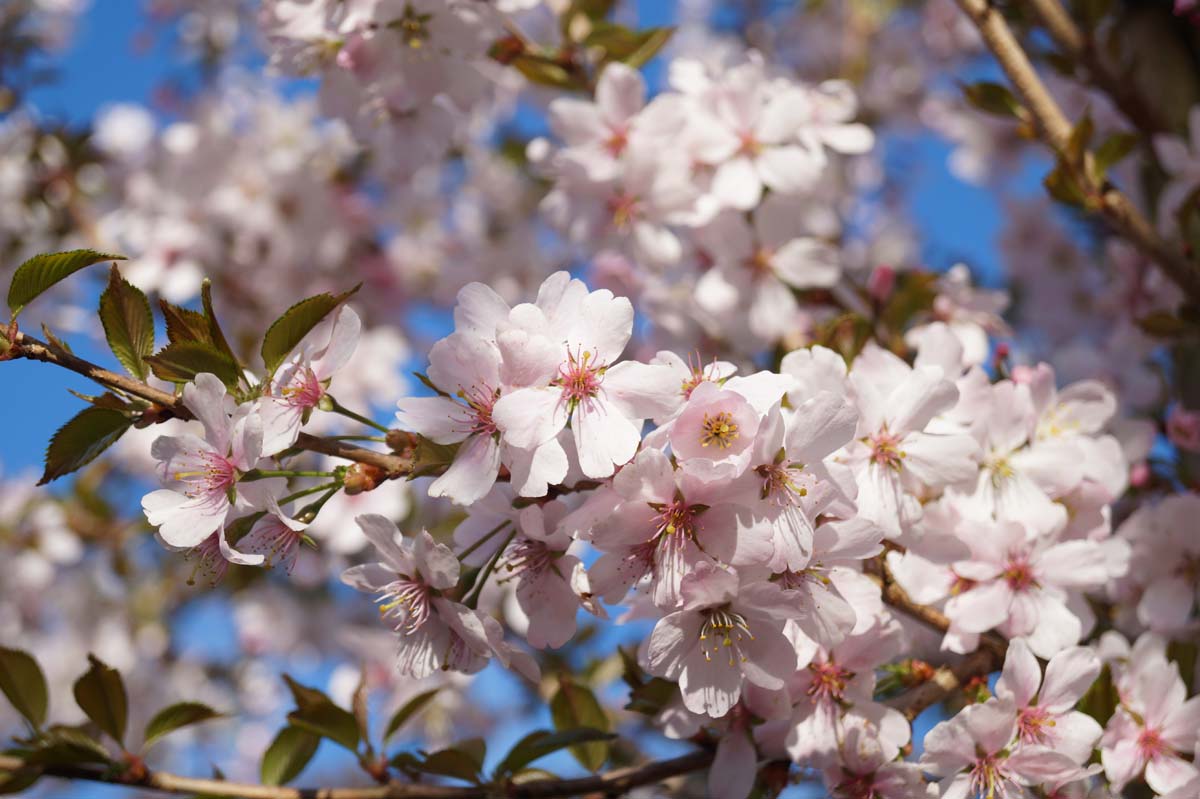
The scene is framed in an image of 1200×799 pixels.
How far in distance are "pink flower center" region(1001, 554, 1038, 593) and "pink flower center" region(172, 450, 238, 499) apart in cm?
91

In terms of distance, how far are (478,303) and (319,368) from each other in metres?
0.21

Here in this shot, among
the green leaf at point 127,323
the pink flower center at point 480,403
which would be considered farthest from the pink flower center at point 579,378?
the green leaf at point 127,323

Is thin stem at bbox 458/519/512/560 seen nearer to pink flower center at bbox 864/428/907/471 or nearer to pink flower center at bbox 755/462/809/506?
pink flower center at bbox 755/462/809/506

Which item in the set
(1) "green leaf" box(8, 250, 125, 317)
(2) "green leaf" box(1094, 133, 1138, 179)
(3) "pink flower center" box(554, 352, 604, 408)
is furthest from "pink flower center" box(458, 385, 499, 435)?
(2) "green leaf" box(1094, 133, 1138, 179)

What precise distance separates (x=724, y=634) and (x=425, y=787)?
21.7 inches

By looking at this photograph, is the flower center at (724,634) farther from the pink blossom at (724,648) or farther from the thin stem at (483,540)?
the thin stem at (483,540)

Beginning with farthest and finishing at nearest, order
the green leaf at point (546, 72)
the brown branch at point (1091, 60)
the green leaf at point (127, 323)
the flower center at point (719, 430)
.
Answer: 1. the green leaf at point (546, 72)
2. the brown branch at point (1091, 60)
3. the green leaf at point (127, 323)
4. the flower center at point (719, 430)

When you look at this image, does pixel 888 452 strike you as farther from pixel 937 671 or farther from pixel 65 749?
pixel 65 749

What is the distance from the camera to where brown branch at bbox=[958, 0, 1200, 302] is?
5.38 feet

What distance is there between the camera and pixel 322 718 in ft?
4.42

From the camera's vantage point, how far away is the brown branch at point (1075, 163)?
5.38 feet

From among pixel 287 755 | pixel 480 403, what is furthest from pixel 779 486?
pixel 287 755

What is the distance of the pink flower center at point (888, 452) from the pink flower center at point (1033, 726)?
30cm

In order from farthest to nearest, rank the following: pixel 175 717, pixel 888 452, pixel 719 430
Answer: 1. pixel 175 717
2. pixel 888 452
3. pixel 719 430
